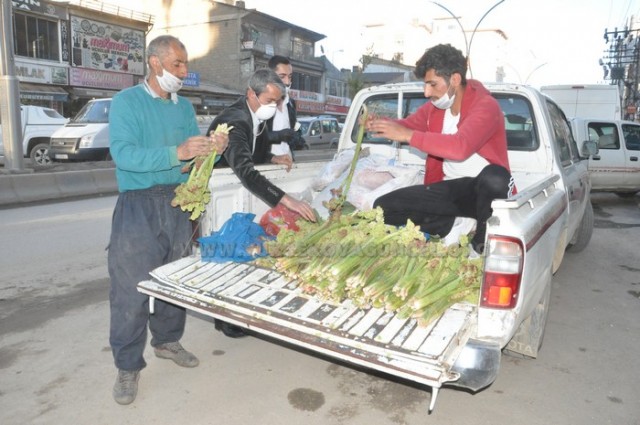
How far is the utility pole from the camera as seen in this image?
11.1 meters

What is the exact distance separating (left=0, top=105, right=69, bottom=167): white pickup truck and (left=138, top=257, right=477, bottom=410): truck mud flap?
13.5m

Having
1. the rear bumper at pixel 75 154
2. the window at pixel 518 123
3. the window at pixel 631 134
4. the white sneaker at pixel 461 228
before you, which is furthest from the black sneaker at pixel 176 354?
the rear bumper at pixel 75 154

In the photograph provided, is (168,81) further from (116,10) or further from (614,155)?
(116,10)

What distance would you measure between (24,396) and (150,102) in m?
2.01

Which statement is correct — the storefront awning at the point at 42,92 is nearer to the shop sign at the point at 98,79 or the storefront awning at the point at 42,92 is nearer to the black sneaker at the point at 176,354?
the shop sign at the point at 98,79

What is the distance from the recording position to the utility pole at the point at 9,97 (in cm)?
1107

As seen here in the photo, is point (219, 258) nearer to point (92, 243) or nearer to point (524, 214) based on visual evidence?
point (524, 214)

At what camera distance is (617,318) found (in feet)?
15.9

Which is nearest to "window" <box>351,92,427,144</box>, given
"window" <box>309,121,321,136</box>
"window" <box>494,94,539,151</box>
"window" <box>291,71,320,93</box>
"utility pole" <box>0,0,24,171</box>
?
"window" <box>494,94,539,151</box>

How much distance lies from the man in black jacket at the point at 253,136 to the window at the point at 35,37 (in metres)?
27.4

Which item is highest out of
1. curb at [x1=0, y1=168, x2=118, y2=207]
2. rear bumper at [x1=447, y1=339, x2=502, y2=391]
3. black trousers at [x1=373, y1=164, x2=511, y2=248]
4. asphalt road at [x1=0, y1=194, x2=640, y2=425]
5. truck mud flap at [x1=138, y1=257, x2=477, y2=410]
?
black trousers at [x1=373, y1=164, x2=511, y2=248]

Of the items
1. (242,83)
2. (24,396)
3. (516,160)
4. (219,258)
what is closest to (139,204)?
(219,258)

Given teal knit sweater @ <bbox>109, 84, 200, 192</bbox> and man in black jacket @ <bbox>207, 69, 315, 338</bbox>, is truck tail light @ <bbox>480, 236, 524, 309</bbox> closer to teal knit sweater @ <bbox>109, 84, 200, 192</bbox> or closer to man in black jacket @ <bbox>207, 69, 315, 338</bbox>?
man in black jacket @ <bbox>207, 69, 315, 338</bbox>

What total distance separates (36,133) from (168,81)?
1378cm
